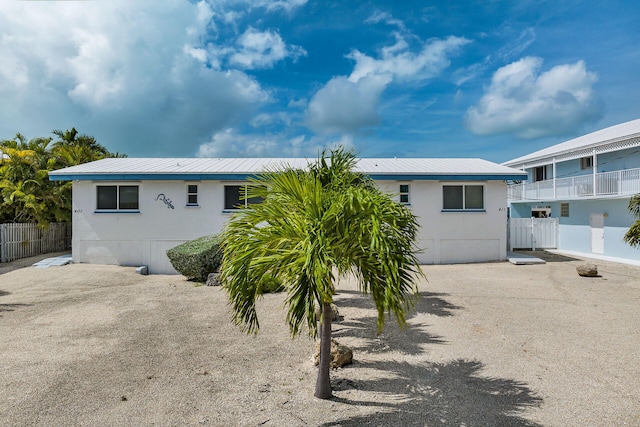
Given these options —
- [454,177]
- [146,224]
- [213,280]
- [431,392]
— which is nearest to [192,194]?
[146,224]

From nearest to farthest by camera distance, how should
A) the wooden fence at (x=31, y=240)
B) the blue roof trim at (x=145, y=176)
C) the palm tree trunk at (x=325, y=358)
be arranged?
the palm tree trunk at (x=325, y=358), the blue roof trim at (x=145, y=176), the wooden fence at (x=31, y=240)

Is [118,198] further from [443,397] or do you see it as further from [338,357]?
[443,397]

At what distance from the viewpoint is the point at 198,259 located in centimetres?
1202

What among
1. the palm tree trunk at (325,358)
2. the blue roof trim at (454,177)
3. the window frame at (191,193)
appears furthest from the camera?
the blue roof trim at (454,177)

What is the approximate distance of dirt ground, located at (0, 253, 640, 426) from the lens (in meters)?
4.50

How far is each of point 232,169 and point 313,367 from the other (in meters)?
10.9

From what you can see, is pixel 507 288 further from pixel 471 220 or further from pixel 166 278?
pixel 166 278

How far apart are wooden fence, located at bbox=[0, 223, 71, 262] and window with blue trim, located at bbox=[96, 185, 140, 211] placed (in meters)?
4.92

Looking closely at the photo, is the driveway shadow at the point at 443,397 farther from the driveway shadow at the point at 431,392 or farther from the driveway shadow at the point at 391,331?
the driveway shadow at the point at 391,331

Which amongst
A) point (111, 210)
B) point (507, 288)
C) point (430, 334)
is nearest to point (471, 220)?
point (507, 288)

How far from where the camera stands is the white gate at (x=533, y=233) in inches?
771

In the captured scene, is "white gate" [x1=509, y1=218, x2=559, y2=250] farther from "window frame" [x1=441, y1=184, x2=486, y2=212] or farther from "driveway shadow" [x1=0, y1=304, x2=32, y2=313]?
"driveway shadow" [x1=0, y1=304, x2=32, y2=313]

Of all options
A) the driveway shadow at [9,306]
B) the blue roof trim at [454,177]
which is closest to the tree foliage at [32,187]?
the driveway shadow at [9,306]

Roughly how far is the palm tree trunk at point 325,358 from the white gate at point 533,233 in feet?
56.1
